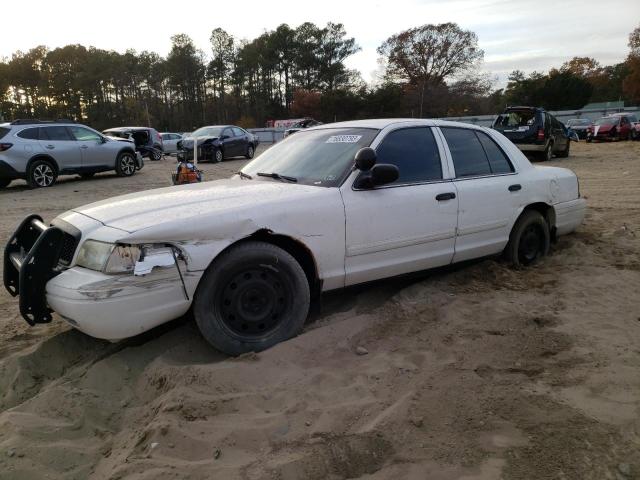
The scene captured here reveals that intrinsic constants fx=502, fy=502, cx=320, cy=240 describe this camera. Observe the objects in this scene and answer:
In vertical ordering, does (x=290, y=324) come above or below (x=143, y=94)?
below

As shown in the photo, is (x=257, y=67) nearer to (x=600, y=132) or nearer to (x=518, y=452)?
(x=600, y=132)

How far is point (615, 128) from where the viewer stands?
83.6 ft

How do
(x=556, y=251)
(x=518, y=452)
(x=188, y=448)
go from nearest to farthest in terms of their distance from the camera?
(x=518, y=452)
(x=188, y=448)
(x=556, y=251)

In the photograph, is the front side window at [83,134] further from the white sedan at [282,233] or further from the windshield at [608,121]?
the windshield at [608,121]


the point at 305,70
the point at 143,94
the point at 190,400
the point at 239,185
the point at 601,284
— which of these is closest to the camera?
the point at 190,400

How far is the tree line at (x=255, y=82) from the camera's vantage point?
60.5 m

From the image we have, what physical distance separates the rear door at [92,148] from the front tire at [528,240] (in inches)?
476

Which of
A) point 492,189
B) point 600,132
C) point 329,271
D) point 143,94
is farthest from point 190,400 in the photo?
point 143,94

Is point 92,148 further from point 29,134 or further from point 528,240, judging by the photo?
point 528,240

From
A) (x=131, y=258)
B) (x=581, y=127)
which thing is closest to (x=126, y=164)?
(x=131, y=258)

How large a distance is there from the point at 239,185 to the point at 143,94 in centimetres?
7378

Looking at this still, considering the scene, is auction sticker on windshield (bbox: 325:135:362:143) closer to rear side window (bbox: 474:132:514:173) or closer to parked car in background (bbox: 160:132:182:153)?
rear side window (bbox: 474:132:514:173)

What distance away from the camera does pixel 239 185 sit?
400 cm

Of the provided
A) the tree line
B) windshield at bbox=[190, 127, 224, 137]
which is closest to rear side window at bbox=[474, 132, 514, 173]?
windshield at bbox=[190, 127, 224, 137]
